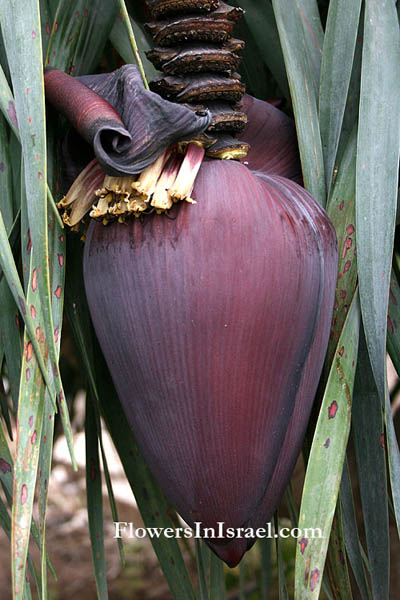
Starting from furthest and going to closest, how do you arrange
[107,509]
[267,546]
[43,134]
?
[107,509] → [267,546] → [43,134]

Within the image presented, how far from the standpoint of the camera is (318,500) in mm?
465

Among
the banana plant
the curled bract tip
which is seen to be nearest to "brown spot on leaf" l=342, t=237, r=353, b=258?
the banana plant

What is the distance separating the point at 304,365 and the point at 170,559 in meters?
0.22

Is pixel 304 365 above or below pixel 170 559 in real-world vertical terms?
above

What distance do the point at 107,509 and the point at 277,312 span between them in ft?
6.38

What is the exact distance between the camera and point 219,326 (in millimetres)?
433

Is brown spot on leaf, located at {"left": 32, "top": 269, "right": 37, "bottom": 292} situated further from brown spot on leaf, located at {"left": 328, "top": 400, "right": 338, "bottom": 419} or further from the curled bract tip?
brown spot on leaf, located at {"left": 328, "top": 400, "right": 338, "bottom": 419}

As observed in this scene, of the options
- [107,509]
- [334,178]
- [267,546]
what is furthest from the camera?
[107,509]

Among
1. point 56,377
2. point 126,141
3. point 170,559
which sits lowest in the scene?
point 170,559

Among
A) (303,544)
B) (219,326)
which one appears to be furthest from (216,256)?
(303,544)

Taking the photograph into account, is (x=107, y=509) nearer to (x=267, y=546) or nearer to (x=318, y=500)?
(x=267, y=546)

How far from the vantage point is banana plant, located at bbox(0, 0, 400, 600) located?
1.41 feet

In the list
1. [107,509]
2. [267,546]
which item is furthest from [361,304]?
[107,509]

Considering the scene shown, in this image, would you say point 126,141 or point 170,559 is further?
point 170,559
